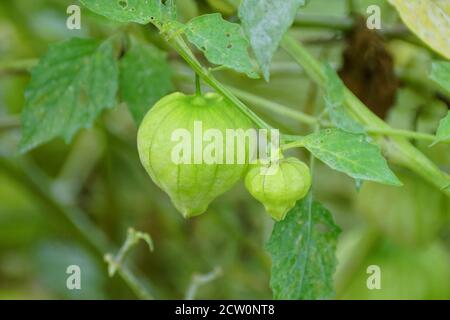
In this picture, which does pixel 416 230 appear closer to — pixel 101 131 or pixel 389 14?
pixel 389 14

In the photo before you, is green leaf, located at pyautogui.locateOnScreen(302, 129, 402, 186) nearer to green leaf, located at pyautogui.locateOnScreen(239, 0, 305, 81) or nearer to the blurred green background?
green leaf, located at pyautogui.locateOnScreen(239, 0, 305, 81)

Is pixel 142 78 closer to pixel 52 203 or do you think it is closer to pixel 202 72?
pixel 202 72

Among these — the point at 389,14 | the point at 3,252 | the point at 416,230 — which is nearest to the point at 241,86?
the point at 389,14

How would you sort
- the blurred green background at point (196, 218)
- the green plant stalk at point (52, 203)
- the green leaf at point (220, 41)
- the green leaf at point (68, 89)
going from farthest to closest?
the green plant stalk at point (52, 203) < the blurred green background at point (196, 218) < the green leaf at point (68, 89) < the green leaf at point (220, 41)

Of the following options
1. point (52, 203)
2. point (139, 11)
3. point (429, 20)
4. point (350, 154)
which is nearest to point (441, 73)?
point (429, 20)
